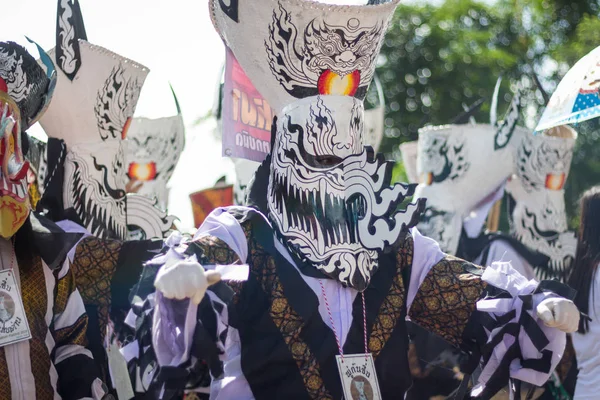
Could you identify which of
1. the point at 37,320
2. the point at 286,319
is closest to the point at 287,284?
the point at 286,319

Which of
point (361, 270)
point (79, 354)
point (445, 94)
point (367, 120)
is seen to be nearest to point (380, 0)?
point (361, 270)

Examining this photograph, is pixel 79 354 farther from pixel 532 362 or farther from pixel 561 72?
pixel 561 72

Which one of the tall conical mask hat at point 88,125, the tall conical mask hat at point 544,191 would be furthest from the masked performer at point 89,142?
the tall conical mask hat at point 544,191

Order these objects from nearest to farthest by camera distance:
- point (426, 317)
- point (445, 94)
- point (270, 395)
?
point (270, 395)
point (426, 317)
point (445, 94)

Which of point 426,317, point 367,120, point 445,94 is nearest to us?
point 426,317

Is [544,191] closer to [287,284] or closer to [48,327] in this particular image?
[287,284]

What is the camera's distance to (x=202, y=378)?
314cm

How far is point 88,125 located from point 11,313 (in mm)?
1779

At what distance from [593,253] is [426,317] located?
121 centimetres

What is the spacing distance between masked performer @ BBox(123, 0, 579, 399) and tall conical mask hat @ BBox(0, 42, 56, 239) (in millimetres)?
576

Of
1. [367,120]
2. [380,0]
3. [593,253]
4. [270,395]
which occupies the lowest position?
[270,395]

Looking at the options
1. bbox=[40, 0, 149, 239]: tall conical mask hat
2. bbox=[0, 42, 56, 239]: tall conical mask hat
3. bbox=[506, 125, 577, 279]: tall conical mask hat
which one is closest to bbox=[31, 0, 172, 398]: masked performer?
bbox=[40, 0, 149, 239]: tall conical mask hat

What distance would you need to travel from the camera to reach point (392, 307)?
360cm

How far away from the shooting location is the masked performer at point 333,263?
11.3 feet
